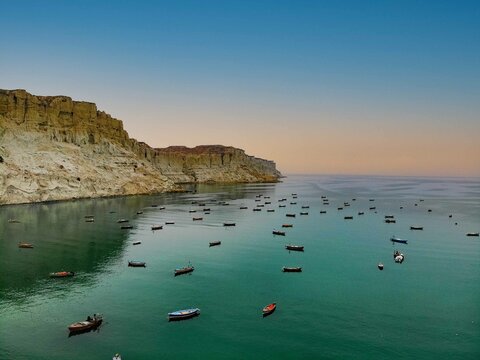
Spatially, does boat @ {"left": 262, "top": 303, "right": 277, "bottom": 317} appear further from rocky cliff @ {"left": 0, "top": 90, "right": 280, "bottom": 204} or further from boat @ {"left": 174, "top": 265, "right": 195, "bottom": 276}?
rocky cliff @ {"left": 0, "top": 90, "right": 280, "bottom": 204}

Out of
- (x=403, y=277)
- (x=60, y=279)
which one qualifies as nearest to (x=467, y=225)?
(x=403, y=277)

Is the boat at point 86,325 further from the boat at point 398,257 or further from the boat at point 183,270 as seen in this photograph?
the boat at point 398,257

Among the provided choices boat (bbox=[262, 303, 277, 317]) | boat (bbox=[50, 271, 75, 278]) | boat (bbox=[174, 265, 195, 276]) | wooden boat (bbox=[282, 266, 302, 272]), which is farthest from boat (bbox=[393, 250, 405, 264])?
boat (bbox=[50, 271, 75, 278])

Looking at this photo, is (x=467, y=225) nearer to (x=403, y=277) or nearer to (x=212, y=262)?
(x=403, y=277)

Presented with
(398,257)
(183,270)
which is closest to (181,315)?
(183,270)

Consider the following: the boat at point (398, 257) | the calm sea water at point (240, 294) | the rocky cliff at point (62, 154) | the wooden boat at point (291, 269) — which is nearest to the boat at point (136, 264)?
the calm sea water at point (240, 294)

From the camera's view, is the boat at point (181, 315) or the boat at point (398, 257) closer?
the boat at point (181, 315)
